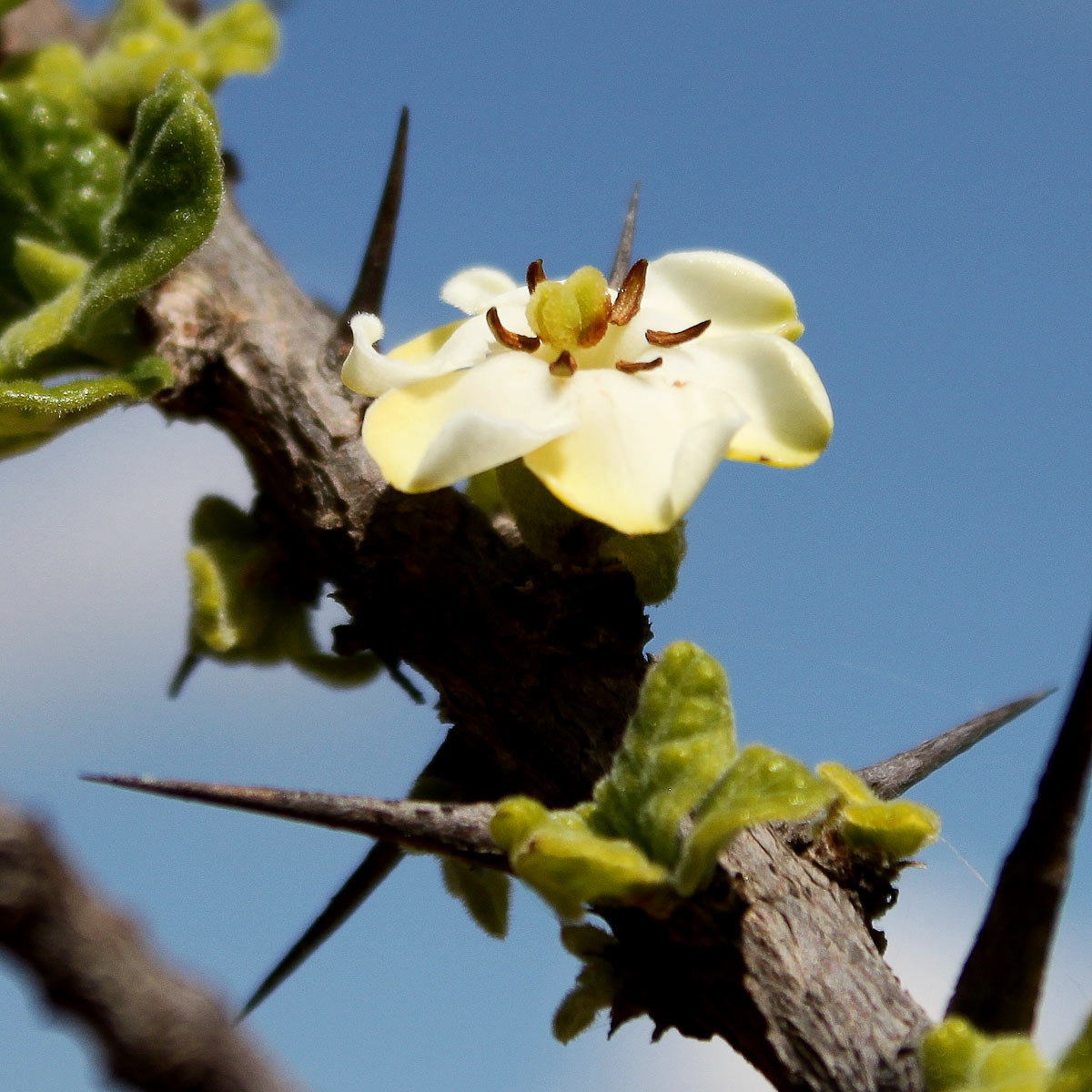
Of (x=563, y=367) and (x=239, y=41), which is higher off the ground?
(x=239, y=41)

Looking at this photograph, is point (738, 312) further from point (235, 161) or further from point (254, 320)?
point (235, 161)

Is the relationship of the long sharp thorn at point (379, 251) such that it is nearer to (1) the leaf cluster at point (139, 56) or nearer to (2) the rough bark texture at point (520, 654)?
(2) the rough bark texture at point (520, 654)

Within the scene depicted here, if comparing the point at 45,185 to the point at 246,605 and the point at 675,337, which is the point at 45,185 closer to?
the point at 246,605

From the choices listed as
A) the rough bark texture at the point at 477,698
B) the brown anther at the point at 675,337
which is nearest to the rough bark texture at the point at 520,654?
the rough bark texture at the point at 477,698

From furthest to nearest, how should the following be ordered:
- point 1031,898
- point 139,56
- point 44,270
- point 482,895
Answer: point 139,56
point 44,270
point 482,895
point 1031,898

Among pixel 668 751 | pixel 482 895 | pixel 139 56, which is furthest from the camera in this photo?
pixel 139 56

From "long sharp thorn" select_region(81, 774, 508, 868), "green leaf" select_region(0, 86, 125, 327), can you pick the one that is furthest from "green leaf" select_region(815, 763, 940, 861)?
"green leaf" select_region(0, 86, 125, 327)

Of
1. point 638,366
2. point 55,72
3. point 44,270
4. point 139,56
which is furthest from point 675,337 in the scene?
point 55,72

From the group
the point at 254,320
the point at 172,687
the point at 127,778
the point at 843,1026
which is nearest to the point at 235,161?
the point at 254,320

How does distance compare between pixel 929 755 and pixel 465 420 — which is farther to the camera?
pixel 929 755
